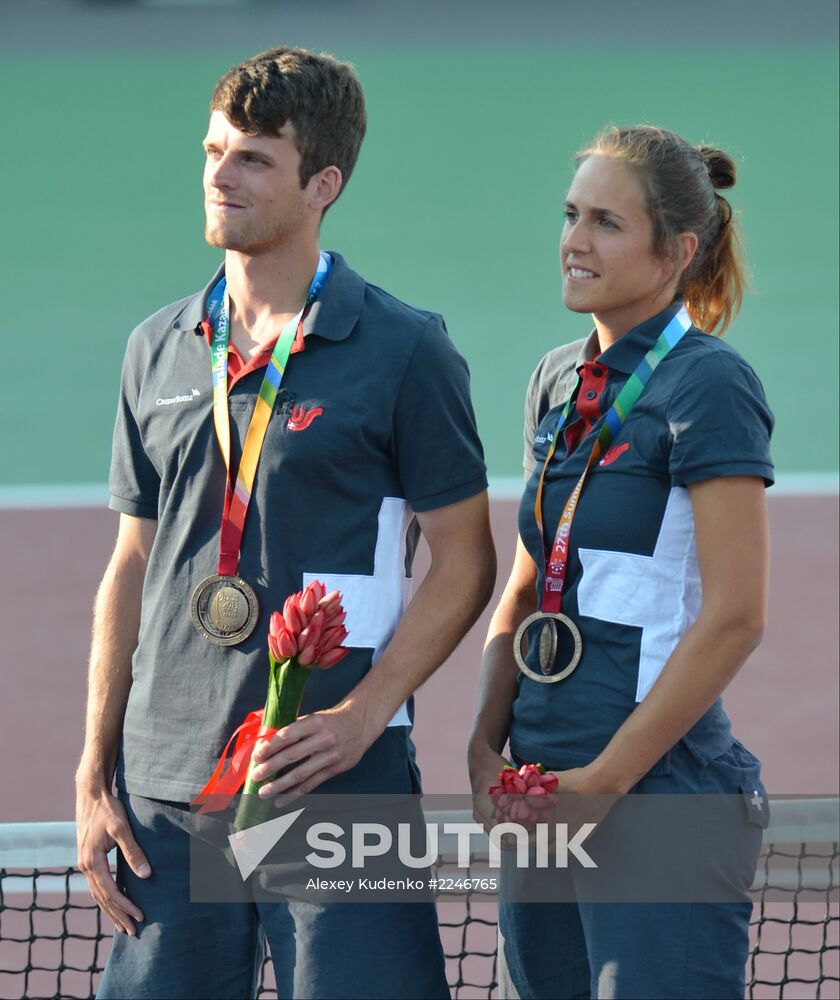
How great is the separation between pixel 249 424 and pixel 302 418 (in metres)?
0.10

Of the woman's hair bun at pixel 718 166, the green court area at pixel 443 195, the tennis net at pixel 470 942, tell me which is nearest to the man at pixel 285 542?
the woman's hair bun at pixel 718 166

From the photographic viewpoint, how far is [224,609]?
2402 mm

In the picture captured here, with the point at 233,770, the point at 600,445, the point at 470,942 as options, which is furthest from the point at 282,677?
the point at 470,942

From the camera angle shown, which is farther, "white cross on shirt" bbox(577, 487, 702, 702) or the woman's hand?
the woman's hand

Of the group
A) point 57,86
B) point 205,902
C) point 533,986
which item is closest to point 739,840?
point 533,986

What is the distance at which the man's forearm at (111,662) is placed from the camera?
8.45 feet

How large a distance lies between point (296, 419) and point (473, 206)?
1194cm

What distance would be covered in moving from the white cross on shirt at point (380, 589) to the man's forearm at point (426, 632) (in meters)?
0.04

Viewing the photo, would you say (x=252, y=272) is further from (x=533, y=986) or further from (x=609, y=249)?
(x=533, y=986)

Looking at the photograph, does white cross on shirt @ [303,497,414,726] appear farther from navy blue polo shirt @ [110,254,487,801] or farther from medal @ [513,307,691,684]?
medal @ [513,307,691,684]

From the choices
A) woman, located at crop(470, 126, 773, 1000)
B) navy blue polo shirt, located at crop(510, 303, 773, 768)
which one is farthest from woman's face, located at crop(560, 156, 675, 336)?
navy blue polo shirt, located at crop(510, 303, 773, 768)

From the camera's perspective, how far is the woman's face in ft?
8.04

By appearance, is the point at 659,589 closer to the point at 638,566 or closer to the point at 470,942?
the point at 638,566

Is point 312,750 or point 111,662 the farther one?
point 111,662
